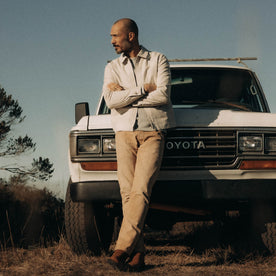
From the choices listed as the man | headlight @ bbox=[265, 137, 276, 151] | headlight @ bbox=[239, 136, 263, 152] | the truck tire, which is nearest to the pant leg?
the man

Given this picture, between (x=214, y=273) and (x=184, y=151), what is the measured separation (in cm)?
108

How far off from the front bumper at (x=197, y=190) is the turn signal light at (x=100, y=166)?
0.51 ft

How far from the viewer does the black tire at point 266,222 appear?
15.4 feet

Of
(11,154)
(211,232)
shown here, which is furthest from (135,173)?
(11,154)

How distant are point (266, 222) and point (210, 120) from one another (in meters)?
1.16

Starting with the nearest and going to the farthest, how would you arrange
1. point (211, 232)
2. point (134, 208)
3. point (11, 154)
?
1. point (134, 208)
2. point (211, 232)
3. point (11, 154)

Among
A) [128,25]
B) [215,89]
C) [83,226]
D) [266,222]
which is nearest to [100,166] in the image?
[83,226]

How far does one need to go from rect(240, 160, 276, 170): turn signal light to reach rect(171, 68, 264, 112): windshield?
1.06 metres

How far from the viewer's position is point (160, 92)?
13.5 feet

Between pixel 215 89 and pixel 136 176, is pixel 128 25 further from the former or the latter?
pixel 215 89

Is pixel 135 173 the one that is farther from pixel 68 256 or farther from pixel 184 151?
pixel 68 256

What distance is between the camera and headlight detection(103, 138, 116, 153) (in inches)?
175

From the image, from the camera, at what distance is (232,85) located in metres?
5.77

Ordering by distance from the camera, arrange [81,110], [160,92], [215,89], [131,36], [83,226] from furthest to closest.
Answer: [215,89], [81,110], [83,226], [131,36], [160,92]
